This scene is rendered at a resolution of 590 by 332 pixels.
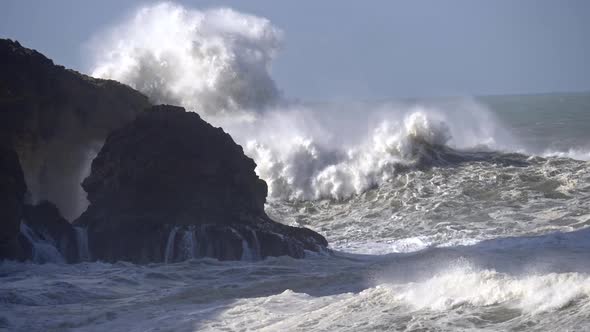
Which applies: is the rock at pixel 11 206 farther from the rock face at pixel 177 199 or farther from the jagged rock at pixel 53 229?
the rock face at pixel 177 199

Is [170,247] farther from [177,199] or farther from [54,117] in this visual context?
[54,117]

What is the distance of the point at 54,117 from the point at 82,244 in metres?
4.61

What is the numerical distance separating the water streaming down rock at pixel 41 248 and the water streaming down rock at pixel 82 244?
44 centimetres

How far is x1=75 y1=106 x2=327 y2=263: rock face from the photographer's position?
62.3ft

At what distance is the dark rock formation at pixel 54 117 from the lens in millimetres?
21125

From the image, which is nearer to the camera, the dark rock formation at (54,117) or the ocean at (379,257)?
the ocean at (379,257)

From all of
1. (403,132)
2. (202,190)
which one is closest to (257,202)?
(202,190)

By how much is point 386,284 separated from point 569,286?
2901 mm

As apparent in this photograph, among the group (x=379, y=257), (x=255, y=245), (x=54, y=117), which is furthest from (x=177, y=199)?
(x=54, y=117)

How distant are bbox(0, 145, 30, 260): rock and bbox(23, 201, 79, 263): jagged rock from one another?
34.1 inches

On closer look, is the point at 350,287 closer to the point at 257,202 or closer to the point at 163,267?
the point at 163,267

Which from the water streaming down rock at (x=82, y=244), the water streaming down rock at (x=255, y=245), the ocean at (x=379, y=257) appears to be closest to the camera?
the ocean at (x=379, y=257)

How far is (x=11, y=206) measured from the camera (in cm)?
1761

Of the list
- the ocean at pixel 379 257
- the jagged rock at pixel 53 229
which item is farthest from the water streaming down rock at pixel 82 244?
the ocean at pixel 379 257
